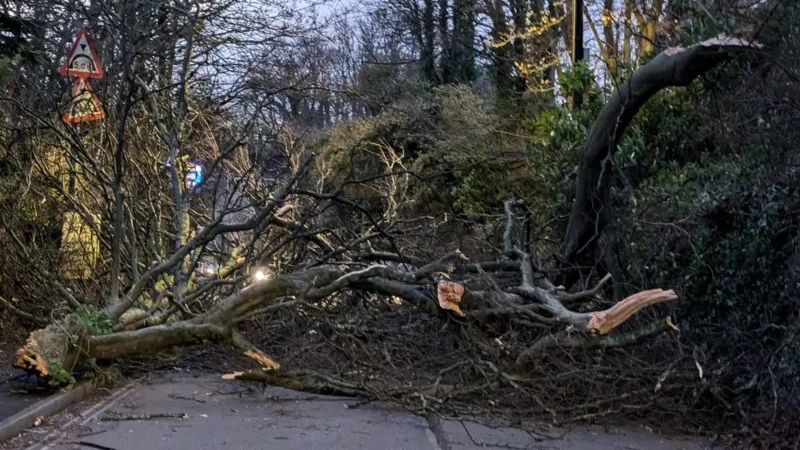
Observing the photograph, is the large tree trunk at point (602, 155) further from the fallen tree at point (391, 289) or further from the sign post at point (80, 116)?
the sign post at point (80, 116)

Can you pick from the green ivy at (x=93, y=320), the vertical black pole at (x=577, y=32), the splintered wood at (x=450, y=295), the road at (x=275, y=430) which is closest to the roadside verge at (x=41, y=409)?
the road at (x=275, y=430)

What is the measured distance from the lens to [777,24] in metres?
8.30

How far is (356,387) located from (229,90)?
28.5ft

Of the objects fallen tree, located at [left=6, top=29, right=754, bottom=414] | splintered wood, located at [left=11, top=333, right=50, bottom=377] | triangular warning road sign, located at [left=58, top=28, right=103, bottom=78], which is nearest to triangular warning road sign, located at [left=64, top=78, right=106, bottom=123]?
triangular warning road sign, located at [left=58, top=28, right=103, bottom=78]

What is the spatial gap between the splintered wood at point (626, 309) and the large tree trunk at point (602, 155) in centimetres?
265

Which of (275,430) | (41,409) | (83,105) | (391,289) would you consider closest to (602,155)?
(391,289)

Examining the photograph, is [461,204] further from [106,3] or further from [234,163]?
[106,3]

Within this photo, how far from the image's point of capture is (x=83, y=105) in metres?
11.2

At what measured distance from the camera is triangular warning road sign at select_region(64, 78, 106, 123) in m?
10.2

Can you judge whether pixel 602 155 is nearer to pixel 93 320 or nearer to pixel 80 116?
pixel 93 320

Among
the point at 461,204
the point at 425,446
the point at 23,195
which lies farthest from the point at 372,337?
the point at 461,204

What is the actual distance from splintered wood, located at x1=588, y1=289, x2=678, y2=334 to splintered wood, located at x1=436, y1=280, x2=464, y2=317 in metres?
1.35

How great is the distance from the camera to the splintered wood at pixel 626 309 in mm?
7316

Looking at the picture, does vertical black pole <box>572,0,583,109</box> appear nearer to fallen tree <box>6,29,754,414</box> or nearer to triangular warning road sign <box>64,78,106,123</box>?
fallen tree <box>6,29,754,414</box>
